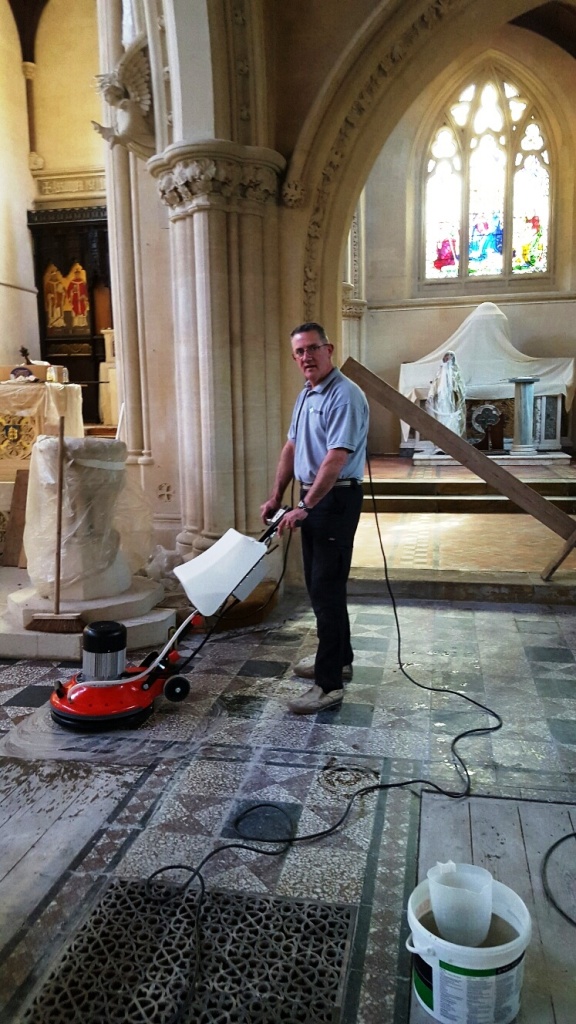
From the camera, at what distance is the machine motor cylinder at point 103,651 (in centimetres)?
307

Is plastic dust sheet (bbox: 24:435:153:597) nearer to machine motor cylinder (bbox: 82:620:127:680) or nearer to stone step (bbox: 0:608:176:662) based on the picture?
stone step (bbox: 0:608:176:662)

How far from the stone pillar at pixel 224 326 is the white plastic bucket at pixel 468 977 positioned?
3356 mm

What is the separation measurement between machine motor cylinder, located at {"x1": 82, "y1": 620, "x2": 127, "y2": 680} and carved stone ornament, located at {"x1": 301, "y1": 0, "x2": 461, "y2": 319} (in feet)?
8.76

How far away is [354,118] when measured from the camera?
4.66 metres

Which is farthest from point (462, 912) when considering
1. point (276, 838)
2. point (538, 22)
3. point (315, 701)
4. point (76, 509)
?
point (538, 22)

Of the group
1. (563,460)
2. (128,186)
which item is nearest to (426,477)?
(563,460)

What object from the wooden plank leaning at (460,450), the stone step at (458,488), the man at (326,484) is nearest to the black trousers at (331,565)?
the man at (326,484)

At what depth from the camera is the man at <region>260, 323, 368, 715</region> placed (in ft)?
10.1

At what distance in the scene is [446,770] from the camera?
2.74 m

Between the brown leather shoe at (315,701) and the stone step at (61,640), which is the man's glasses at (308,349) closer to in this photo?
the brown leather shoe at (315,701)

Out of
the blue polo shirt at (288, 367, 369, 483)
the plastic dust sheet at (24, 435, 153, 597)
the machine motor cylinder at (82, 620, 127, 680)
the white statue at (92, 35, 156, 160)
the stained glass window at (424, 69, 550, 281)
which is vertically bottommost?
the machine motor cylinder at (82, 620, 127, 680)

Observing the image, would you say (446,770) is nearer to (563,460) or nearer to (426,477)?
(426,477)

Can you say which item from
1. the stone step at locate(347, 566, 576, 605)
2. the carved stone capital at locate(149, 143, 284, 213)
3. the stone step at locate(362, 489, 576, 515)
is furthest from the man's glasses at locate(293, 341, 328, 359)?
the stone step at locate(362, 489, 576, 515)

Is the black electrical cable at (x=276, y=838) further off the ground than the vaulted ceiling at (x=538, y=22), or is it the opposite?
the vaulted ceiling at (x=538, y=22)
